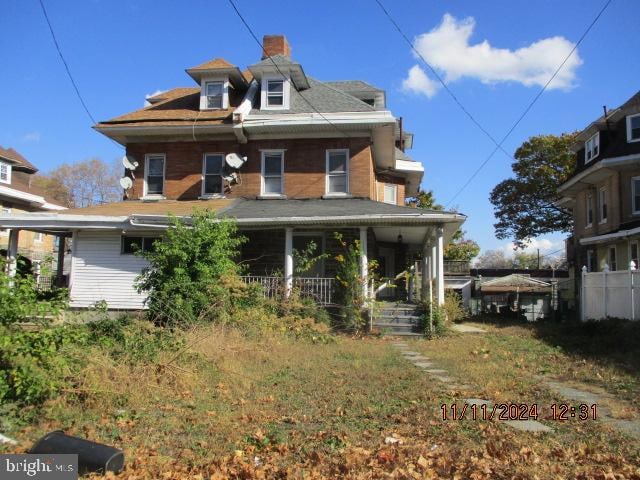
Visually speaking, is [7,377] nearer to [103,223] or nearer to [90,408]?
[90,408]

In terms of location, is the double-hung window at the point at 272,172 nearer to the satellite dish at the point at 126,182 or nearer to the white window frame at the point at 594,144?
the satellite dish at the point at 126,182

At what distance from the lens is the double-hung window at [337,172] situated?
1761 centimetres

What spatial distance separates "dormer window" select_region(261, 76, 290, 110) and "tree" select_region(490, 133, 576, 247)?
26.6 metres

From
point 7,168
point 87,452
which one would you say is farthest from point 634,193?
point 7,168

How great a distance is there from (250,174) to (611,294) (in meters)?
11.4

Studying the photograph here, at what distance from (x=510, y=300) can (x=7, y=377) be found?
28652mm

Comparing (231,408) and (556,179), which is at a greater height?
(556,179)

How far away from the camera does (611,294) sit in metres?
14.8

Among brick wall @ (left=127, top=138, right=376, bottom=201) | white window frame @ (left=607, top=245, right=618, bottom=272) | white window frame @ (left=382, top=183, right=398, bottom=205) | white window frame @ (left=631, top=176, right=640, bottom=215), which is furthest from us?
white window frame @ (left=382, top=183, right=398, bottom=205)

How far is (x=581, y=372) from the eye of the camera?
8.77m

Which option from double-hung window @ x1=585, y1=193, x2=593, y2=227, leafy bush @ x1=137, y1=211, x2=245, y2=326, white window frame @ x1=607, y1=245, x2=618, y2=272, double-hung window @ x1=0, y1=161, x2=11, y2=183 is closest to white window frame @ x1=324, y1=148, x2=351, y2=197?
leafy bush @ x1=137, y1=211, x2=245, y2=326

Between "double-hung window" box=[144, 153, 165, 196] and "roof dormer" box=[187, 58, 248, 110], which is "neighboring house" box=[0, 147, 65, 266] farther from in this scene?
"roof dormer" box=[187, 58, 248, 110]

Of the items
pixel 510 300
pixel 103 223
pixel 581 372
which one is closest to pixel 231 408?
A: pixel 581 372

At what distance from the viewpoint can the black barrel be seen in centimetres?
435
